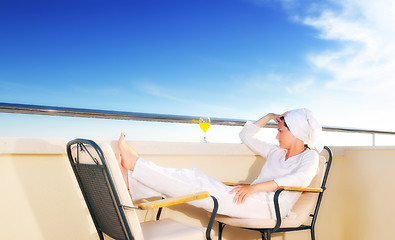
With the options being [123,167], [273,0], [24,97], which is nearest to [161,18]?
[273,0]

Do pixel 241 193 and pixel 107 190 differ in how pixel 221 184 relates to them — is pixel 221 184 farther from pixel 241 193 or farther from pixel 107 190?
pixel 107 190

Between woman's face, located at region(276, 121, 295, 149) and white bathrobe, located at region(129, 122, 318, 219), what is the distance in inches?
4.2

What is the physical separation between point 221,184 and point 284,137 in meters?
0.66

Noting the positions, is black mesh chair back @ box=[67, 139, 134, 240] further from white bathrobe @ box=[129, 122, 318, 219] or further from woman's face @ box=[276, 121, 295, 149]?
woman's face @ box=[276, 121, 295, 149]

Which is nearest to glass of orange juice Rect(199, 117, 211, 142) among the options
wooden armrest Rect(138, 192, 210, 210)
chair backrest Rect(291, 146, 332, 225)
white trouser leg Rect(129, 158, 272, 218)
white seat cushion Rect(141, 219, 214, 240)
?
white trouser leg Rect(129, 158, 272, 218)

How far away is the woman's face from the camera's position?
8.80 ft

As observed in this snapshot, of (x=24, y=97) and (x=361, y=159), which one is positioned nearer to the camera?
(x=361, y=159)

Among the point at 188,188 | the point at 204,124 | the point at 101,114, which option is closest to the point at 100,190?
the point at 188,188

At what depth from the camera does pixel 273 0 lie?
903 cm

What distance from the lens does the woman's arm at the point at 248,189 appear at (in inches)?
89.7

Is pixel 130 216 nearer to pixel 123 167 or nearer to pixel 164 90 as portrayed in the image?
pixel 123 167

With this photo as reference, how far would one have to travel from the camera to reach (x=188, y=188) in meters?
2.16

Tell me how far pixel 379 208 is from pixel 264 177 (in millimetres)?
1265

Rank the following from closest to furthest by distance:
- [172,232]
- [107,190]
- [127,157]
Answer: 1. [107,190]
2. [172,232]
3. [127,157]
